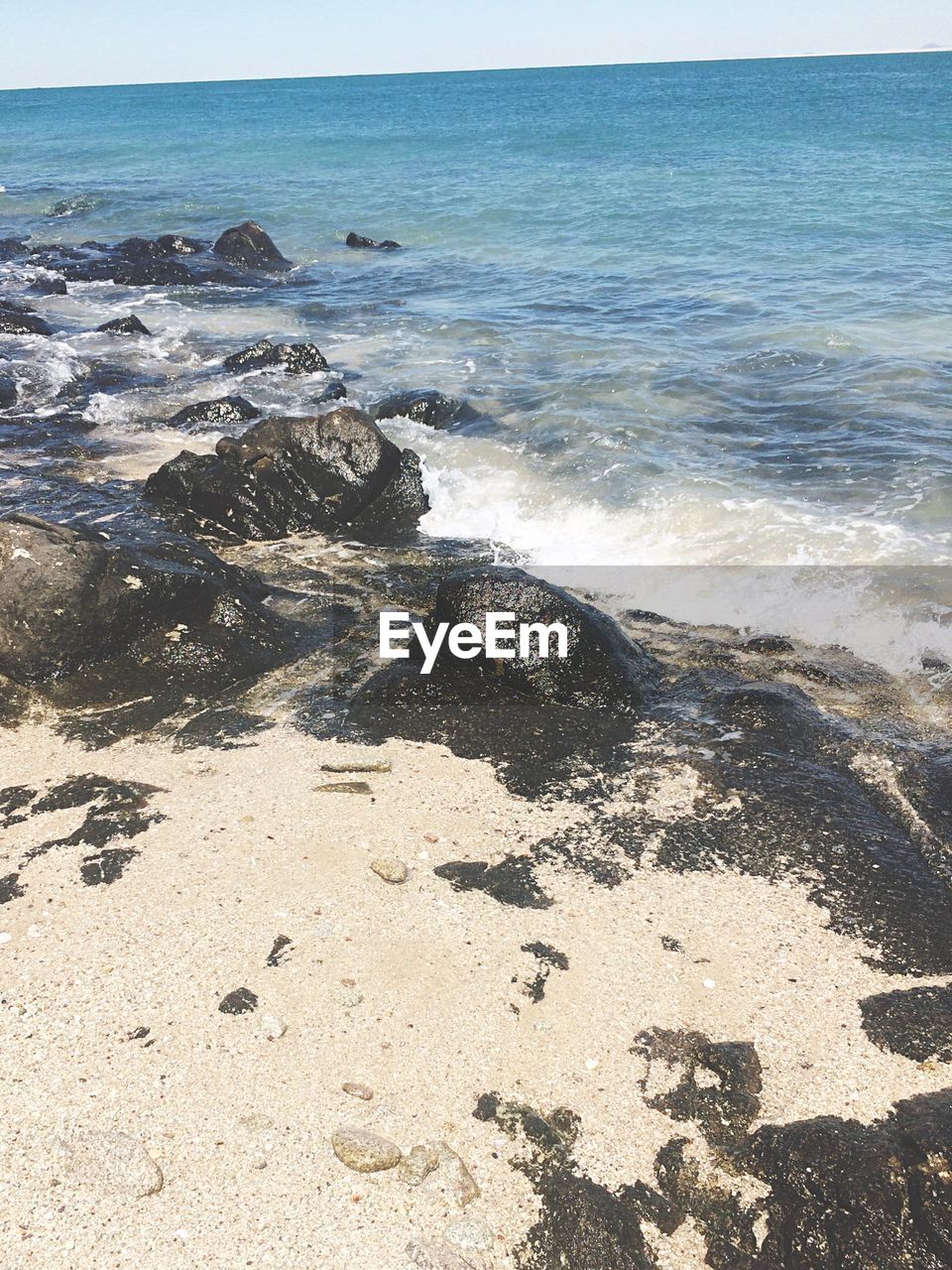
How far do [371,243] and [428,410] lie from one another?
54.3ft

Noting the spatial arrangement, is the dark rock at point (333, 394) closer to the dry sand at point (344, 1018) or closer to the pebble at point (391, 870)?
the dry sand at point (344, 1018)

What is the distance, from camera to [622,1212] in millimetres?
3307

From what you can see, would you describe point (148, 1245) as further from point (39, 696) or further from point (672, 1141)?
point (39, 696)

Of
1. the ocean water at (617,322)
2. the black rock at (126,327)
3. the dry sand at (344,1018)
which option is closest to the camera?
the dry sand at (344,1018)

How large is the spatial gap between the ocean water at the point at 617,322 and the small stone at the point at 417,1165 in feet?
21.7

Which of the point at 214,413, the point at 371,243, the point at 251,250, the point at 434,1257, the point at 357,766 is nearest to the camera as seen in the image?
the point at 434,1257

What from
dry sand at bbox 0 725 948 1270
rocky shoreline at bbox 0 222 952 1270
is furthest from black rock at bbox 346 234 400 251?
dry sand at bbox 0 725 948 1270

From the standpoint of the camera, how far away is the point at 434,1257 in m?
3.12

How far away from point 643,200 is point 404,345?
1657 cm

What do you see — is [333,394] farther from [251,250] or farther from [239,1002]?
[251,250]

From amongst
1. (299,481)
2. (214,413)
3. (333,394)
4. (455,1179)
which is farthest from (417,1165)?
(333,394)

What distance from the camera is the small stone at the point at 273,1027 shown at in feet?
12.8

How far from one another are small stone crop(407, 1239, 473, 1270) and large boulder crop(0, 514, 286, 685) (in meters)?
4.49

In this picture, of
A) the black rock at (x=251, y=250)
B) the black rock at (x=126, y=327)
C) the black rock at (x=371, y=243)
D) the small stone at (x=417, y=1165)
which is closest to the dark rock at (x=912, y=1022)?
the small stone at (x=417, y=1165)
